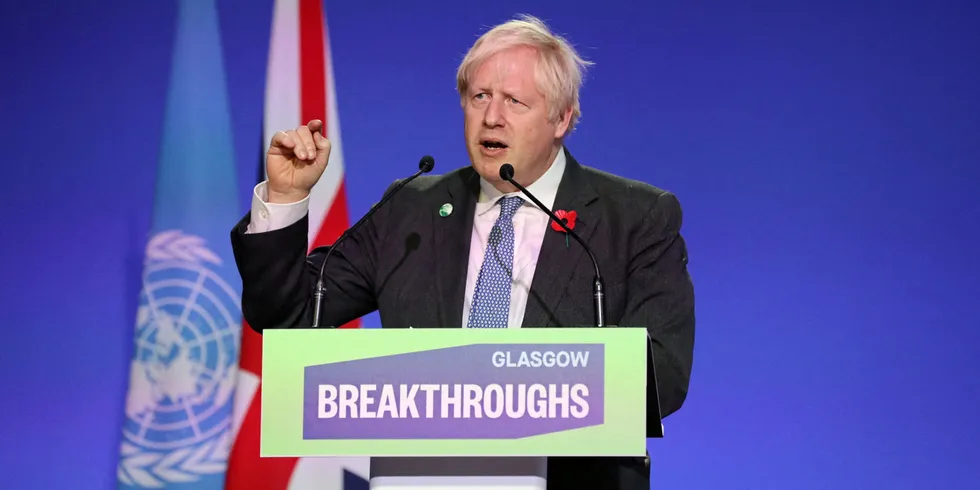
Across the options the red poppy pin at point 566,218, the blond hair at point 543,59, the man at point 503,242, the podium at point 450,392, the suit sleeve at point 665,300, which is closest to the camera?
the podium at point 450,392

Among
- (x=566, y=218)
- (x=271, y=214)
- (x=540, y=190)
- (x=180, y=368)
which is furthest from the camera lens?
(x=180, y=368)

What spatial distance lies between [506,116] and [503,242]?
0.80ft

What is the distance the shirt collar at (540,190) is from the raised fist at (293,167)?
37 centimetres

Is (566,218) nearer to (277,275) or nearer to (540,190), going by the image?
(540,190)

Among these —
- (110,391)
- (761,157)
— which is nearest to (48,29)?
(110,391)

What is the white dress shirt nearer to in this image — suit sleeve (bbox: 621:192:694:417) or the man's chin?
the man's chin

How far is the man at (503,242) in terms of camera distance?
1.91m

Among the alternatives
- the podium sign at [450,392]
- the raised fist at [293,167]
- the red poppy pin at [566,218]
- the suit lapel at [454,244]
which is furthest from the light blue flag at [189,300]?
the podium sign at [450,392]

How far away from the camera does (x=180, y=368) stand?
2998 mm

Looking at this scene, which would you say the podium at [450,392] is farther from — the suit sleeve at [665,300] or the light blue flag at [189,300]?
the light blue flag at [189,300]

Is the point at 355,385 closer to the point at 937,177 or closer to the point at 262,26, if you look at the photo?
the point at 262,26

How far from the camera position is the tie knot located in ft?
6.89

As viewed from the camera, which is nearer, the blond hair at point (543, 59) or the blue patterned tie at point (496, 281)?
the blue patterned tie at point (496, 281)

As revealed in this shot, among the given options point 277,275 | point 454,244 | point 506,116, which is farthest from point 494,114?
point 277,275
